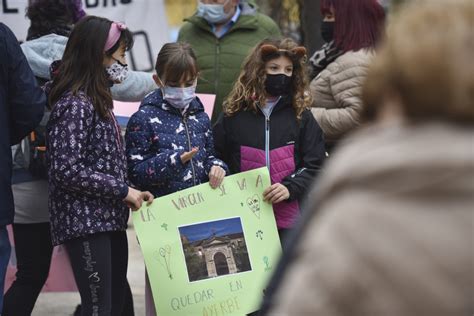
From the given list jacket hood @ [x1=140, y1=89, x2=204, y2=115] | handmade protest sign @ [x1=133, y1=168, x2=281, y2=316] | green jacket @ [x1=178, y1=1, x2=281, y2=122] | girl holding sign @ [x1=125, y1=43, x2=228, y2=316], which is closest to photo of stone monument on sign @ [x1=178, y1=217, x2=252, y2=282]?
handmade protest sign @ [x1=133, y1=168, x2=281, y2=316]

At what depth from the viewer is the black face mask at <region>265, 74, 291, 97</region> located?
16.3 ft

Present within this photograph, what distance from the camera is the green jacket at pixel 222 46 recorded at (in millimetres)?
6098

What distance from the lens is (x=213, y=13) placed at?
6160mm

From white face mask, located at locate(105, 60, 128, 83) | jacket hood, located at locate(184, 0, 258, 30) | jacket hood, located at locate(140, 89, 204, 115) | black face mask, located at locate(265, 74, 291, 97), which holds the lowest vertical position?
jacket hood, located at locate(140, 89, 204, 115)

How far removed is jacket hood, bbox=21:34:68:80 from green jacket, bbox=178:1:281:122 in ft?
3.59

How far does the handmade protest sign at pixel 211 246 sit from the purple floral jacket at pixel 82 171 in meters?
0.19

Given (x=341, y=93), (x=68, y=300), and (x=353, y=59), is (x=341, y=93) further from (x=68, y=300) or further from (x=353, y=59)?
(x=68, y=300)

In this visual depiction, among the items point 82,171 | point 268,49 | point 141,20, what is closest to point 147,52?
point 141,20

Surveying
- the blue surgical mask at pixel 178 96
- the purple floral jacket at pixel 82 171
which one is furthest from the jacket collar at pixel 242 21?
the purple floral jacket at pixel 82 171

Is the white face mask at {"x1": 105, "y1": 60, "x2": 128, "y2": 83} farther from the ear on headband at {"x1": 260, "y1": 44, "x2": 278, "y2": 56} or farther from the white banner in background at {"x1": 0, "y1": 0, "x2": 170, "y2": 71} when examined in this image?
the white banner in background at {"x1": 0, "y1": 0, "x2": 170, "y2": 71}

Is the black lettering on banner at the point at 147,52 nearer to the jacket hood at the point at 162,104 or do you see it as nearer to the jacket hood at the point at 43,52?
the jacket hood at the point at 43,52

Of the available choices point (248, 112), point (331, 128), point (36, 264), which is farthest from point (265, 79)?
point (36, 264)

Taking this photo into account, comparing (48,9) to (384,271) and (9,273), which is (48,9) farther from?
(384,271)

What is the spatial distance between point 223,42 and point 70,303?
1.98 metres
